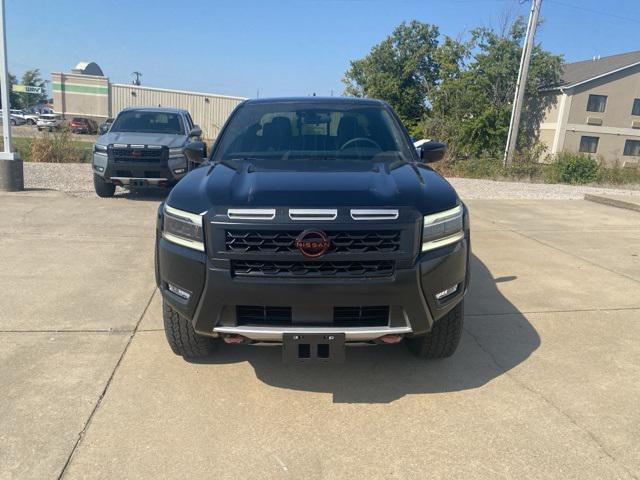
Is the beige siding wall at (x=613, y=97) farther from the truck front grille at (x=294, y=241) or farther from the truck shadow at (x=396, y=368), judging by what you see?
the truck front grille at (x=294, y=241)

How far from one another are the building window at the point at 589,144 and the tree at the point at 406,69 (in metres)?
12.3

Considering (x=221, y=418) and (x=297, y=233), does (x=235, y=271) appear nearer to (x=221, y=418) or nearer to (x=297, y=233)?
(x=297, y=233)

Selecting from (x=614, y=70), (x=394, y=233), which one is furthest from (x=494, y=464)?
(x=614, y=70)

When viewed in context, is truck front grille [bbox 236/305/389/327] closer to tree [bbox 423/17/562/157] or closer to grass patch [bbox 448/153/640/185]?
grass patch [bbox 448/153/640/185]

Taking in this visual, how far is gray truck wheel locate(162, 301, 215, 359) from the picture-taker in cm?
317

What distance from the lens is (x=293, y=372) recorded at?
3328mm

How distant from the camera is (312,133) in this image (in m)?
3.97

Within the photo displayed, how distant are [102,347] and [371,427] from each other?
80.4 inches

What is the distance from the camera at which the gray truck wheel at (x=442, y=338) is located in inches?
125

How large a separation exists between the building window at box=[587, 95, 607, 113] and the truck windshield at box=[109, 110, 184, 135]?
36.8 meters

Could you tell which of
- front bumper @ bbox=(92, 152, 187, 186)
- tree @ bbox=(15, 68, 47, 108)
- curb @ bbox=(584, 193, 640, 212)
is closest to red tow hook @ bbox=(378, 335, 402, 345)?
front bumper @ bbox=(92, 152, 187, 186)

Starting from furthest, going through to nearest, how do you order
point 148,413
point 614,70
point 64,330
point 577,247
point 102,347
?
point 614,70
point 577,247
point 64,330
point 102,347
point 148,413

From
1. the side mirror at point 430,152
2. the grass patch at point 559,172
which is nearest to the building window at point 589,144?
the grass patch at point 559,172

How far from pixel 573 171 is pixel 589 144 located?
2212 cm
